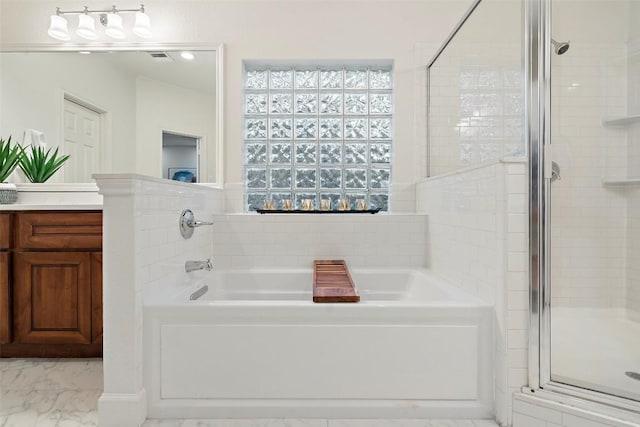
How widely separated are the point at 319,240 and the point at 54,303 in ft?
5.12

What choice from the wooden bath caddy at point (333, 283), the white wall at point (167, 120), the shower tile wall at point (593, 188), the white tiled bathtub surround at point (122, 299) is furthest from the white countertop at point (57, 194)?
the shower tile wall at point (593, 188)

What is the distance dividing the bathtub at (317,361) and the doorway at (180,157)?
1.22 metres

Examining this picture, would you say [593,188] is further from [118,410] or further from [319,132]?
[118,410]

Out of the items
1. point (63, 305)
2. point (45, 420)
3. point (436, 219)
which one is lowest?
point (45, 420)

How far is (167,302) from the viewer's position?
1.46 meters

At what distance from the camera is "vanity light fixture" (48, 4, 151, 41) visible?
94.7 inches

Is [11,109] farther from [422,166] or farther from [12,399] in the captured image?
[422,166]

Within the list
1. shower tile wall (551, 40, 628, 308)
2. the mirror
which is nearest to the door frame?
the mirror

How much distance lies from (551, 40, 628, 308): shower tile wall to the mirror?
2.27 m

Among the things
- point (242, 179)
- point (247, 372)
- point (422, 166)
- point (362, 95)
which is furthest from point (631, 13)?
point (247, 372)

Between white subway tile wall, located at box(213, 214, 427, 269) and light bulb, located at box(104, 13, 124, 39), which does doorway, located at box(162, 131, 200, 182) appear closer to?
white subway tile wall, located at box(213, 214, 427, 269)

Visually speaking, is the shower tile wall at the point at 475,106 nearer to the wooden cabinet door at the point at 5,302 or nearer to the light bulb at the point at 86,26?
the light bulb at the point at 86,26

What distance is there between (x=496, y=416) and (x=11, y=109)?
10.9ft

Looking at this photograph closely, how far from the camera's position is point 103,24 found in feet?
8.04
